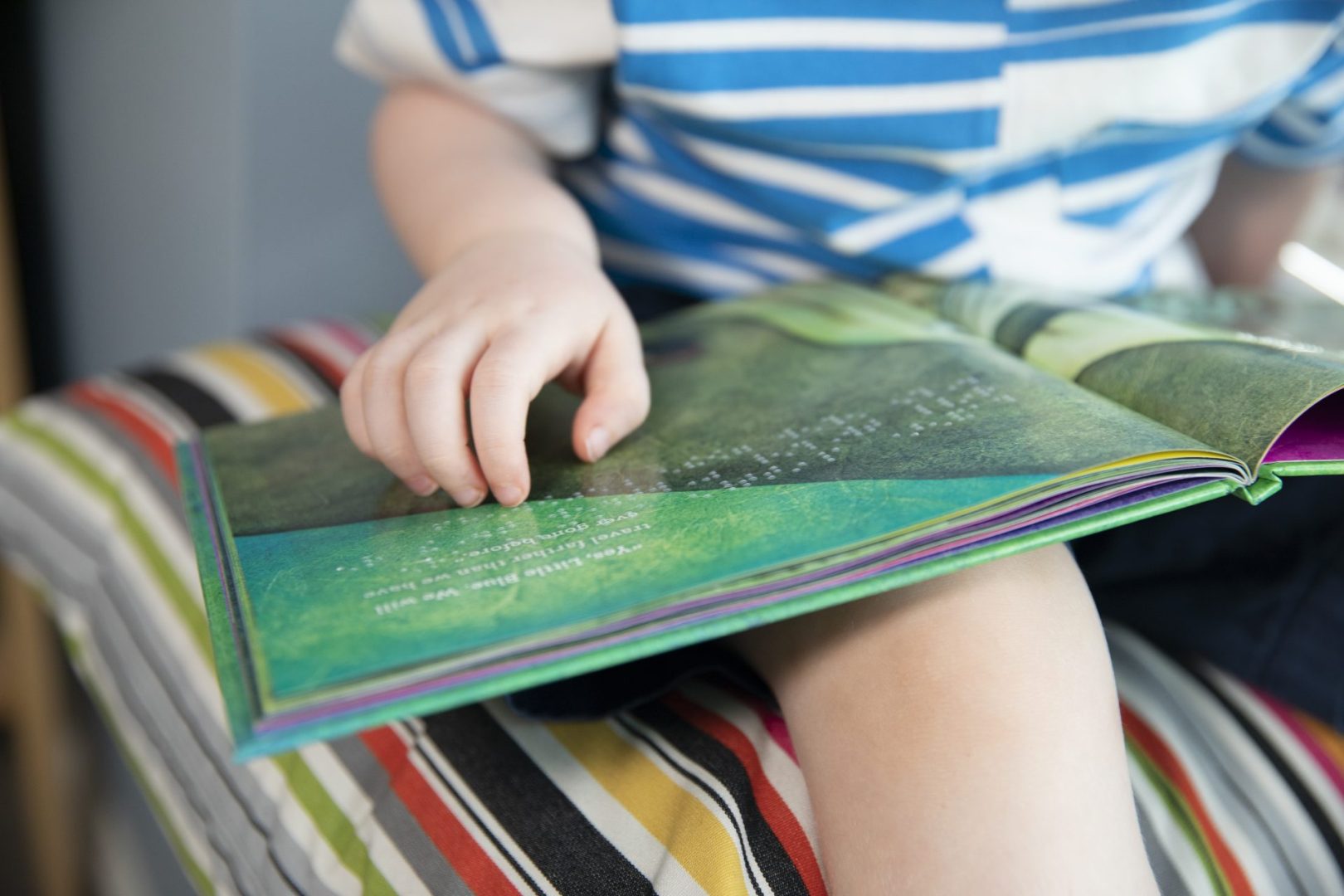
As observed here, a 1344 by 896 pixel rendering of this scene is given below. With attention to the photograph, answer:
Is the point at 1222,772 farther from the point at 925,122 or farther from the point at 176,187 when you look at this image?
the point at 176,187

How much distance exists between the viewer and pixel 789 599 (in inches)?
8.9

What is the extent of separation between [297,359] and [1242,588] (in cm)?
49

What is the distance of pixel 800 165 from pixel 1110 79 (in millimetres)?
139

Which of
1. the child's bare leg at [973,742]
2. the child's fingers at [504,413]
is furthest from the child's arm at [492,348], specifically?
the child's bare leg at [973,742]

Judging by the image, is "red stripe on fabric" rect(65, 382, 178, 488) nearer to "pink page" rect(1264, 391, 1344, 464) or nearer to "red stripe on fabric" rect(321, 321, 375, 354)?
"red stripe on fabric" rect(321, 321, 375, 354)

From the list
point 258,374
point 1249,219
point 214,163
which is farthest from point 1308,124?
point 214,163

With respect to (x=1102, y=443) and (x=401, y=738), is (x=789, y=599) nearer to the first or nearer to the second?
(x=1102, y=443)

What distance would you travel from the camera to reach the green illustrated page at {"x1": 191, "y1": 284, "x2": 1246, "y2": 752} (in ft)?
0.74

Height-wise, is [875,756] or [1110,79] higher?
[1110,79]

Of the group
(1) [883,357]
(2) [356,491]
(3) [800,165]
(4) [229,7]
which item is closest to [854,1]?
(3) [800,165]

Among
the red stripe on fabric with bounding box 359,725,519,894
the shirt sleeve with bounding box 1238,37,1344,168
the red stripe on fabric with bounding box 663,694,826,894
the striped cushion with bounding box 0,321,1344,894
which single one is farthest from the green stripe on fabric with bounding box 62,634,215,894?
the shirt sleeve with bounding box 1238,37,1344,168

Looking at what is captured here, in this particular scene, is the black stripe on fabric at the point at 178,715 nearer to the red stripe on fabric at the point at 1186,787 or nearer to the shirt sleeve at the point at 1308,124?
the red stripe on fabric at the point at 1186,787

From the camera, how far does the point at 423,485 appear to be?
0.31m

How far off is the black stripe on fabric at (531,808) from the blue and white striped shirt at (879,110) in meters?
0.27
